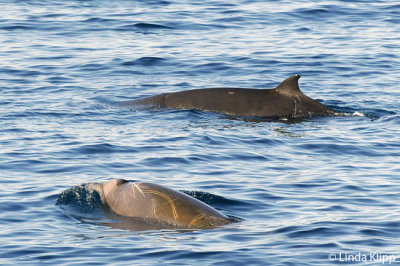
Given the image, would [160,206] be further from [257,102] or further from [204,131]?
[257,102]

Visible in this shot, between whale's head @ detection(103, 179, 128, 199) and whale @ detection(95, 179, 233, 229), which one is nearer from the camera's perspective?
whale @ detection(95, 179, 233, 229)

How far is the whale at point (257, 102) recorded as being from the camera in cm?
1997

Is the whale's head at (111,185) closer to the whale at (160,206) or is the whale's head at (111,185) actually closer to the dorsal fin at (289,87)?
the whale at (160,206)

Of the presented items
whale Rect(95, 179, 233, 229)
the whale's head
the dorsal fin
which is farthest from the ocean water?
the dorsal fin

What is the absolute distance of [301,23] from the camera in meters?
31.7

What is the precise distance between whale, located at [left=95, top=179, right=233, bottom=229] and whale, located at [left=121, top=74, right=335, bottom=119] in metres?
6.79

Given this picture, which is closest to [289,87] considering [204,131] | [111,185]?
[204,131]

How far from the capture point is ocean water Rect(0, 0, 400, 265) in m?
11.9

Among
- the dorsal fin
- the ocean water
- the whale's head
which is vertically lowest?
the ocean water

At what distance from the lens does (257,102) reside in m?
20.1

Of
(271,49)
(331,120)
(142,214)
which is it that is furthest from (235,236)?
(271,49)

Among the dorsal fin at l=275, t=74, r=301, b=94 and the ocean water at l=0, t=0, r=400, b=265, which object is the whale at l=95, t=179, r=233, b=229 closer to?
the ocean water at l=0, t=0, r=400, b=265

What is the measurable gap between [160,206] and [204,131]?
20.0 feet

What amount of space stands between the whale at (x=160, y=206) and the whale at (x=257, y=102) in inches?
267
